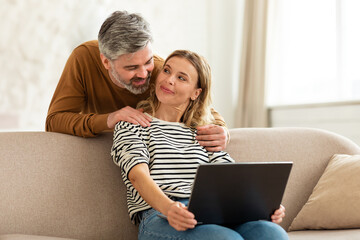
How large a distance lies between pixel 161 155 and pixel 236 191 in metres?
0.40

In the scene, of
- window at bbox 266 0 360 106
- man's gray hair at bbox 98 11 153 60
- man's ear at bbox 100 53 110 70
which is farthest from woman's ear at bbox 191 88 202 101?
window at bbox 266 0 360 106

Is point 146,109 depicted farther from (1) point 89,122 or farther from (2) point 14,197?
(2) point 14,197

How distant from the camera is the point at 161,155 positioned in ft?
5.55

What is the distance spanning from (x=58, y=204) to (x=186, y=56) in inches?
29.8

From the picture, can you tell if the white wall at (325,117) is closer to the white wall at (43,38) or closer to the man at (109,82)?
the white wall at (43,38)

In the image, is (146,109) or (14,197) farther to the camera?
(146,109)

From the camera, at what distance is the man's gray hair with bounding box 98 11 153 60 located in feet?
6.63

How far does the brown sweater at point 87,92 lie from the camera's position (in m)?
2.10

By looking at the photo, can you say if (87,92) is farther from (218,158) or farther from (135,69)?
(218,158)

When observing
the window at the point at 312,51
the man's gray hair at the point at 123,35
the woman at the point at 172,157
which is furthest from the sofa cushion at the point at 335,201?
the window at the point at 312,51

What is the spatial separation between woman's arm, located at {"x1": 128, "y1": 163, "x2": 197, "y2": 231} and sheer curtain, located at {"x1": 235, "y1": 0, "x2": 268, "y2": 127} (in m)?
2.94

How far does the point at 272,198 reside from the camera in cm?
146

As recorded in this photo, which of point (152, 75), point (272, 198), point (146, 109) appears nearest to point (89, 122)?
point (146, 109)

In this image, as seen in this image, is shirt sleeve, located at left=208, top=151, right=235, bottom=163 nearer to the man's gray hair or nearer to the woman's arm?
the woman's arm
